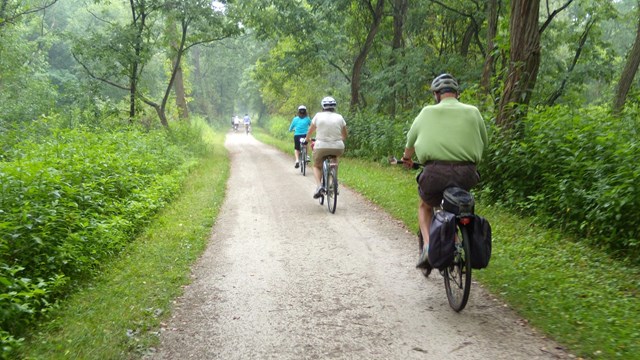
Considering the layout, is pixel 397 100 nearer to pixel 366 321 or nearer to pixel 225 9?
pixel 225 9

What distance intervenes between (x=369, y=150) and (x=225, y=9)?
835 centimetres

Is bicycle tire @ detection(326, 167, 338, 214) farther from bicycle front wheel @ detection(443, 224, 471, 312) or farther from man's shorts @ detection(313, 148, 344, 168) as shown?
bicycle front wheel @ detection(443, 224, 471, 312)

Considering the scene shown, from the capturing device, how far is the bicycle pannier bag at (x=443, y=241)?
3945 millimetres

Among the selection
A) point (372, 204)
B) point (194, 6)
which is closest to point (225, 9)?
point (194, 6)

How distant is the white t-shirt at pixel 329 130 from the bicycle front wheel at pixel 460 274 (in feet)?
14.9

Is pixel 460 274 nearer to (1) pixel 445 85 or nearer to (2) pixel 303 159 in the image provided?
(1) pixel 445 85

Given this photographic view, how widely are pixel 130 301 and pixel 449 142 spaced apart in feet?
11.5

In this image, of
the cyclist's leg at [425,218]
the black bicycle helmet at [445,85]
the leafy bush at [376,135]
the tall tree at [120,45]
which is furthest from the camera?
the tall tree at [120,45]

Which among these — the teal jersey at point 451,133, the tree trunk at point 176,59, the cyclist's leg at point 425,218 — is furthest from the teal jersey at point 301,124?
the teal jersey at point 451,133

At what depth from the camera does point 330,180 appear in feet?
28.3

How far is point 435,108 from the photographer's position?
4230 millimetres

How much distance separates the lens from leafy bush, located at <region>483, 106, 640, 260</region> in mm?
5422

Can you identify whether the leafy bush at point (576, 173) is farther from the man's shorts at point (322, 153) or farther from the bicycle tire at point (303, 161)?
the bicycle tire at point (303, 161)

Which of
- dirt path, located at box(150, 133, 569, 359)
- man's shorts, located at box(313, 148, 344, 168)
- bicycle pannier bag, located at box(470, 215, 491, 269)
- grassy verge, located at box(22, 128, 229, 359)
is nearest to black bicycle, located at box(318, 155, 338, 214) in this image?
man's shorts, located at box(313, 148, 344, 168)
